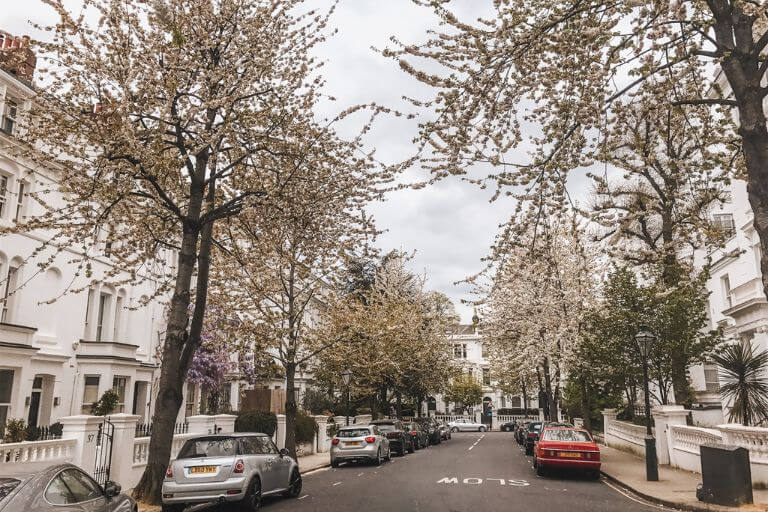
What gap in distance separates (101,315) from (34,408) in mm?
5508

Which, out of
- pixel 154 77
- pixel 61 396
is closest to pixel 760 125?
pixel 154 77

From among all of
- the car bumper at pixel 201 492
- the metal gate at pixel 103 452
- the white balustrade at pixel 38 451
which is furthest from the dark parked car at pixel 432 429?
the car bumper at pixel 201 492

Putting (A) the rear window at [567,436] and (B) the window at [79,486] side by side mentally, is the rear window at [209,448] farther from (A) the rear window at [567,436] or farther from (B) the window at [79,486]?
(A) the rear window at [567,436]

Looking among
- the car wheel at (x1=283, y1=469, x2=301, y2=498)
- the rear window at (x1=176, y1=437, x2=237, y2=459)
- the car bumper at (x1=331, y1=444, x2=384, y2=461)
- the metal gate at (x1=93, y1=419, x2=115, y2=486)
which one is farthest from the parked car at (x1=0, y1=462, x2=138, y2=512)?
the car bumper at (x1=331, y1=444, x2=384, y2=461)

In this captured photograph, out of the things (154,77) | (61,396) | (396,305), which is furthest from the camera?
(396,305)

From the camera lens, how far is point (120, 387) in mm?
24828

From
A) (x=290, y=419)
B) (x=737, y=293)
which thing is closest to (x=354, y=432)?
(x=290, y=419)

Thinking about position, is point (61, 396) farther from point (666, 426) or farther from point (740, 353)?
point (740, 353)

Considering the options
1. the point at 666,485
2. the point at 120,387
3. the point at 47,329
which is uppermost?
the point at 47,329

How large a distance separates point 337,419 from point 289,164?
861 inches

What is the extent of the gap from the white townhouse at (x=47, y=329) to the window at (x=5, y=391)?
0.03 m

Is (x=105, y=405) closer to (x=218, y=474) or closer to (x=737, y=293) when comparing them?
(x=218, y=474)

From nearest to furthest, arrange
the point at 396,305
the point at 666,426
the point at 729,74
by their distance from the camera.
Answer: the point at 729,74
the point at 666,426
the point at 396,305

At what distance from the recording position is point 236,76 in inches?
494
